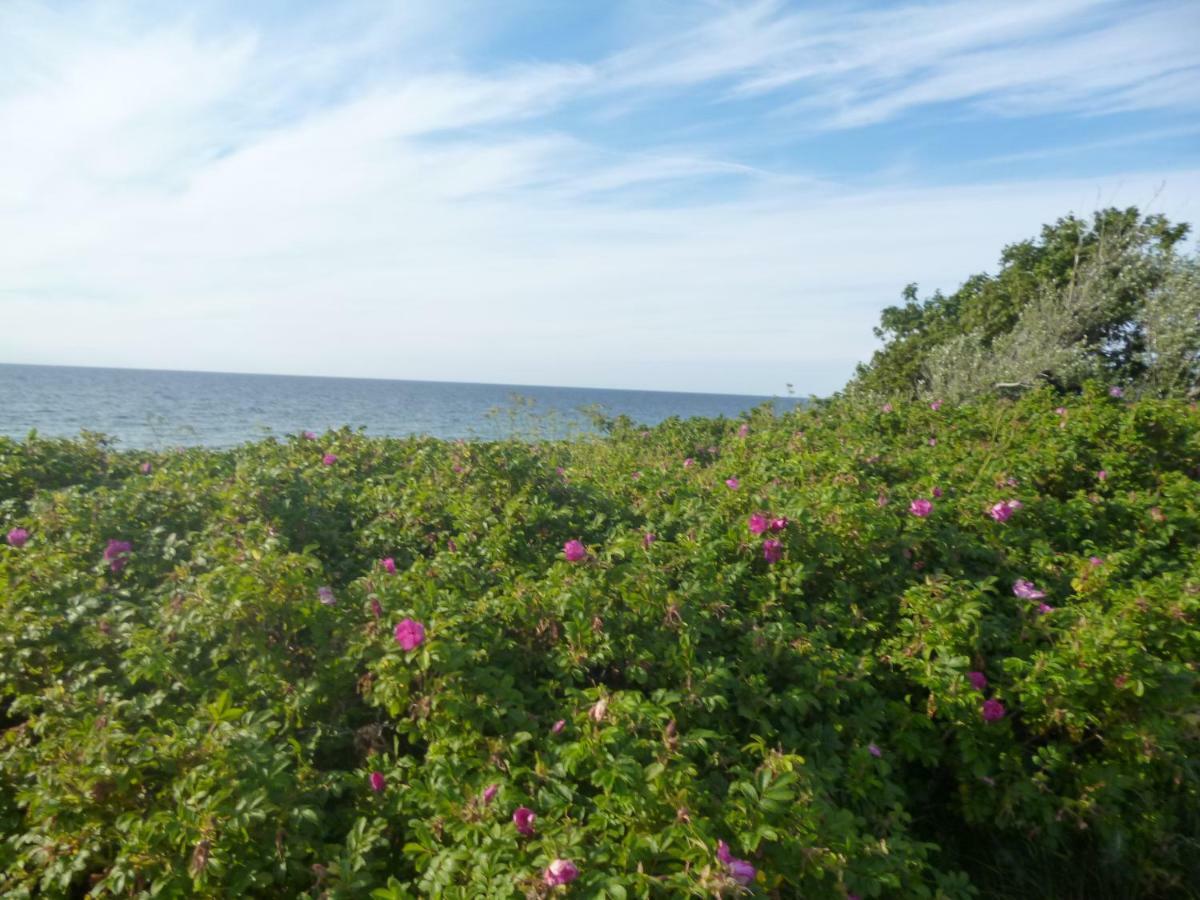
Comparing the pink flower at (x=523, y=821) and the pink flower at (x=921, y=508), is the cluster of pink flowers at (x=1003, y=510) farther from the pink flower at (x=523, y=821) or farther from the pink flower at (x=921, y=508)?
the pink flower at (x=523, y=821)

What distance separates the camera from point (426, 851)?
7.06 ft

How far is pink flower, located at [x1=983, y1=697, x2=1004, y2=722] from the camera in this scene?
3162 mm

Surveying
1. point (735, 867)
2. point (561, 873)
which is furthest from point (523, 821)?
point (735, 867)

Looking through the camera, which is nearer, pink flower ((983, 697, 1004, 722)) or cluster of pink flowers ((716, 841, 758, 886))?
cluster of pink flowers ((716, 841, 758, 886))

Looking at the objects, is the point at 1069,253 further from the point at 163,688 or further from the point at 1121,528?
the point at 163,688

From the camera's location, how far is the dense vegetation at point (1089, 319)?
11.9 m

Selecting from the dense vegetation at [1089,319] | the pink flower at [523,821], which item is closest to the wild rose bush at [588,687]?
the pink flower at [523,821]

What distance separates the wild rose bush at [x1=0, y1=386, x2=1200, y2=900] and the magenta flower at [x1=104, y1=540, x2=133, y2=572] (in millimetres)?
21

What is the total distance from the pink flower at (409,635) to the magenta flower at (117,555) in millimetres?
1804

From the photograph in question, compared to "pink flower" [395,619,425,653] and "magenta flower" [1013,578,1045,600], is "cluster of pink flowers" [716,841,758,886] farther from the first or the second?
"magenta flower" [1013,578,1045,600]

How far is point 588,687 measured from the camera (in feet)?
9.87

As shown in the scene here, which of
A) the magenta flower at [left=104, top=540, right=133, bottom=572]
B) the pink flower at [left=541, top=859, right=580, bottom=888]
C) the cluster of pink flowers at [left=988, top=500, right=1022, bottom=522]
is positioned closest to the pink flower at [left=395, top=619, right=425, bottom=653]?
the pink flower at [left=541, top=859, right=580, bottom=888]

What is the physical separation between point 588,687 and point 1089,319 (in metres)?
13.1

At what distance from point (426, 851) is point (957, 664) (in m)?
2.14
